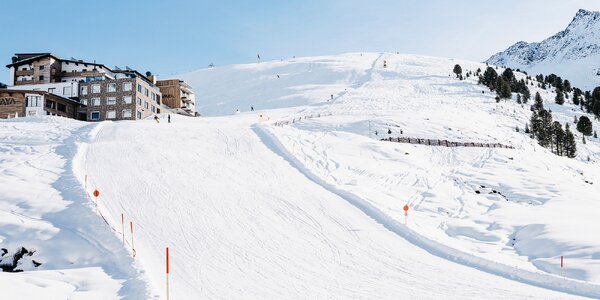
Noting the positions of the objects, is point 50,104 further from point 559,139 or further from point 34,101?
point 559,139

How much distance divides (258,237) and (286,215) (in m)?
2.82

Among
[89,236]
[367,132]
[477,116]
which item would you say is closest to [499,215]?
[89,236]

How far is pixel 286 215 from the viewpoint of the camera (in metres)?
20.7

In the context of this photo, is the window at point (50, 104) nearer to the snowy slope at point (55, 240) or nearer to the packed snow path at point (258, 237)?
the packed snow path at point (258, 237)

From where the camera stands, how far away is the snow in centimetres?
1448

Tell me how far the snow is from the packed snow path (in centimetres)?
8

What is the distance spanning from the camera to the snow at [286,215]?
570 inches

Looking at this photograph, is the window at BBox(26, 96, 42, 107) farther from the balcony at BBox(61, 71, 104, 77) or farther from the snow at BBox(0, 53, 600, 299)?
the snow at BBox(0, 53, 600, 299)

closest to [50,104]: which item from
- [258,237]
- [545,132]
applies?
[258,237]

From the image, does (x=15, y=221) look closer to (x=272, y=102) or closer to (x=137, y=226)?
(x=137, y=226)

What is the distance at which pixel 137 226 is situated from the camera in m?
18.6

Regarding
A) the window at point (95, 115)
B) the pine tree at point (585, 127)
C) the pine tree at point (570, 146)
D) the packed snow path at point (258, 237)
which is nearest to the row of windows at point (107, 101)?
the window at point (95, 115)

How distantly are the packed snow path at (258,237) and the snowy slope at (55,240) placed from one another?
93 centimetres

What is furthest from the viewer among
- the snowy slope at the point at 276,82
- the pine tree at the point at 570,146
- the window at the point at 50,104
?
the snowy slope at the point at 276,82
